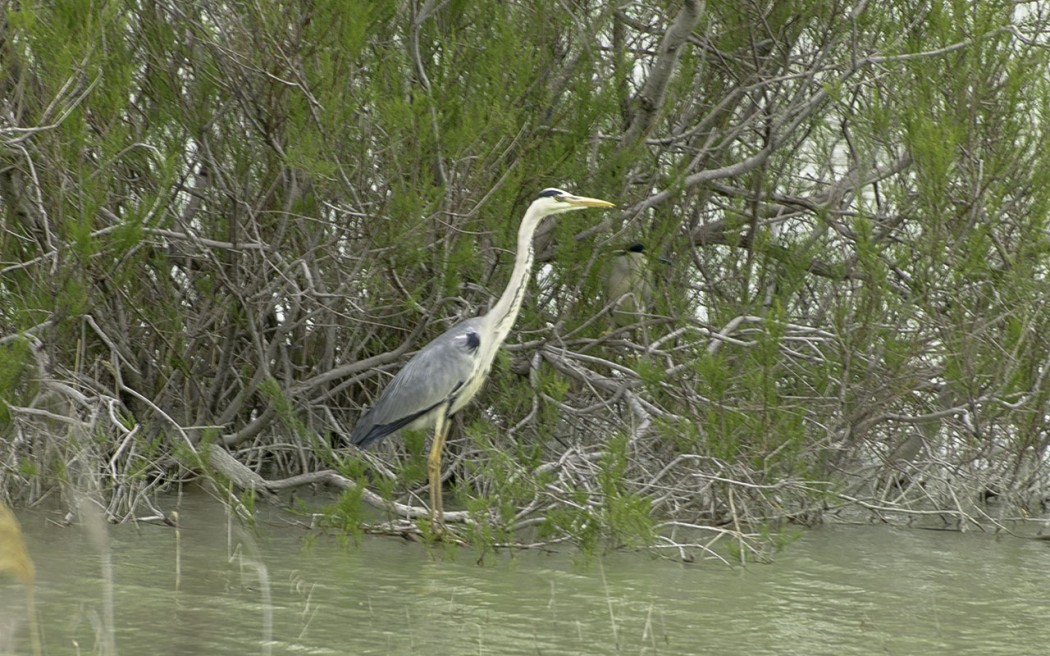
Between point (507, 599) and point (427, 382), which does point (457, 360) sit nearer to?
point (427, 382)

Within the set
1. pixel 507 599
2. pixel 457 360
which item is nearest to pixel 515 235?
pixel 457 360

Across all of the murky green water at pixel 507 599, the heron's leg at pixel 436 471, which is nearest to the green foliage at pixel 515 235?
the heron's leg at pixel 436 471

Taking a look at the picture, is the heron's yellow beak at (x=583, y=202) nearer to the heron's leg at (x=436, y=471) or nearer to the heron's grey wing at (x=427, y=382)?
the heron's grey wing at (x=427, y=382)

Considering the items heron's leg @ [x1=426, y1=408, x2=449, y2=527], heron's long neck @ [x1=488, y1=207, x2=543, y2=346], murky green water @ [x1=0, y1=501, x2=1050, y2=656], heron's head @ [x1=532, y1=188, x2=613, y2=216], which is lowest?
murky green water @ [x1=0, y1=501, x2=1050, y2=656]

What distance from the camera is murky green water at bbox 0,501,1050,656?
15.6 ft

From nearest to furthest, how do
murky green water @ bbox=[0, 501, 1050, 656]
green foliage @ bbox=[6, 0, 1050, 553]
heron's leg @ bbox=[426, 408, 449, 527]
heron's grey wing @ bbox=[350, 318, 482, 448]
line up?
murky green water @ bbox=[0, 501, 1050, 656]
green foliage @ bbox=[6, 0, 1050, 553]
heron's leg @ bbox=[426, 408, 449, 527]
heron's grey wing @ bbox=[350, 318, 482, 448]

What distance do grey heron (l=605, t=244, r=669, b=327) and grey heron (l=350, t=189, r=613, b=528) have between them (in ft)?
1.60

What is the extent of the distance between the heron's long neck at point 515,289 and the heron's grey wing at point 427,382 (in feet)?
0.31

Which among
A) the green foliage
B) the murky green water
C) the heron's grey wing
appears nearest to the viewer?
the murky green water

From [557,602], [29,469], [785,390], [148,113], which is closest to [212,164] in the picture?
[148,113]

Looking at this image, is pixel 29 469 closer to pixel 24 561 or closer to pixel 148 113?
pixel 148 113

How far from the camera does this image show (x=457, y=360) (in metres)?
6.65

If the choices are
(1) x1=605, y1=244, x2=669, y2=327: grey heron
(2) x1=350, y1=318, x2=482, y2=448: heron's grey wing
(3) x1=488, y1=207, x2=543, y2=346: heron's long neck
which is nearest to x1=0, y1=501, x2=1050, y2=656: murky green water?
(2) x1=350, y1=318, x2=482, y2=448: heron's grey wing

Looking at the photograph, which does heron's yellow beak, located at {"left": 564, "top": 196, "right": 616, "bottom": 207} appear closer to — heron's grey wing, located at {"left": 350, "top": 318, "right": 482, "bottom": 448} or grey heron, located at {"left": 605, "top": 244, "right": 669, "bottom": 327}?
grey heron, located at {"left": 605, "top": 244, "right": 669, "bottom": 327}
